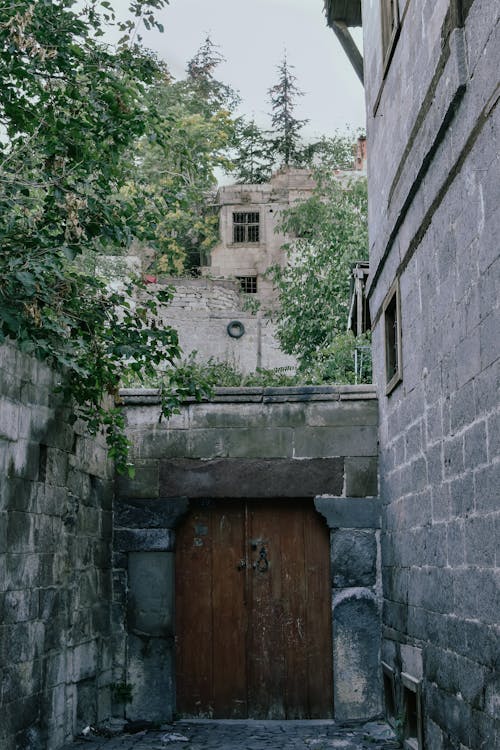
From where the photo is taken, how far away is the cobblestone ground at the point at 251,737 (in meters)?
6.39

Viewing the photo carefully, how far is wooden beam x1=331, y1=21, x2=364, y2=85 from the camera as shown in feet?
28.3

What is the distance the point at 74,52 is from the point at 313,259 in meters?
10.7

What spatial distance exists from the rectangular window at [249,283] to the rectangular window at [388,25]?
20.0 m

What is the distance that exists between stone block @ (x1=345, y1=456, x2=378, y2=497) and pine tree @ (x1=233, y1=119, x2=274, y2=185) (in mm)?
22268

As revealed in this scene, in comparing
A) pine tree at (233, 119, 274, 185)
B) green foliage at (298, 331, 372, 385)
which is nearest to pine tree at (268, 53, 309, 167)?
pine tree at (233, 119, 274, 185)

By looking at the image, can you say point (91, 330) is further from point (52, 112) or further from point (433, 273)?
point (433, 273)

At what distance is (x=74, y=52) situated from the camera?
544 cm

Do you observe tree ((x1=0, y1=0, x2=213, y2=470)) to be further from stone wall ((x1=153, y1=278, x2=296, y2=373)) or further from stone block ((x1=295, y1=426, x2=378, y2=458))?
stone wall ((x1=153, y1=278, x2=296, y2=373))

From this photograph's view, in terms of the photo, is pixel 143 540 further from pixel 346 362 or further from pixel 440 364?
pixel 346 362

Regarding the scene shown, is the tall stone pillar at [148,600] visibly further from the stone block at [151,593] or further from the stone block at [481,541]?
the stone block at [481,541]

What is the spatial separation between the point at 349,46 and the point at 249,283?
1847cm

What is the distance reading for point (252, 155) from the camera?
29.4 meters

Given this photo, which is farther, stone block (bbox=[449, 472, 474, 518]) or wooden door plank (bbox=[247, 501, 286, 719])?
wooden door plank (bbox=[247, 501, 286, 719])

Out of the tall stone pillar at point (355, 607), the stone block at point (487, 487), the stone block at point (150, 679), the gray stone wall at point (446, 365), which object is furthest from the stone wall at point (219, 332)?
the stone block at point (487, 487)
